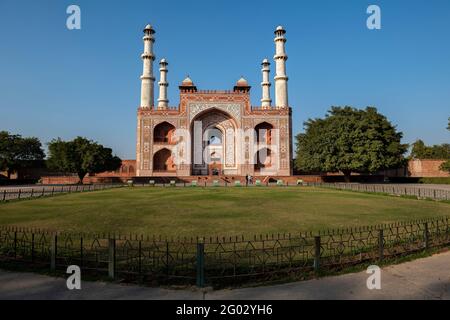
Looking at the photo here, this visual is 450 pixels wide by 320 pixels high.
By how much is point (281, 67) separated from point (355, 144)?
1433cm

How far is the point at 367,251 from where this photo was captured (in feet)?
21.5

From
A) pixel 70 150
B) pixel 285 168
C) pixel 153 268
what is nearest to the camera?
pixel 153 268

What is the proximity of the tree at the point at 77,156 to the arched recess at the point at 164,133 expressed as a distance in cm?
946

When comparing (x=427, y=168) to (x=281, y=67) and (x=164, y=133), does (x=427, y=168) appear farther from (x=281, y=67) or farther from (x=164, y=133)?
(x=164, y=133)

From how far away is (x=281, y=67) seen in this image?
136 ft

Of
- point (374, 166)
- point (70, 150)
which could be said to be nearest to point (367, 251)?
point (374, 166)

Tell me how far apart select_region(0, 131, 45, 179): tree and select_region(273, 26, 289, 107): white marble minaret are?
110ft

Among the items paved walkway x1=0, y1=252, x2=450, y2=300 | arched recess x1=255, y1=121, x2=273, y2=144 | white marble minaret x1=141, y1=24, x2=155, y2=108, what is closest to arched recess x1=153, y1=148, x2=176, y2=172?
white marble minaret x1=141, y1=24, x2=155, y2=108

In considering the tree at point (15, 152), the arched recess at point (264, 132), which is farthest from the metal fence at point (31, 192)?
the arched recess at point (264, 132)

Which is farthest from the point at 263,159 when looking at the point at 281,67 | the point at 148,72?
the point at 148,72

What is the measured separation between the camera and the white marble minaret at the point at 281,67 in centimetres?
4138

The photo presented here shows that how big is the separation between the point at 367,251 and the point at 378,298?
2498 millimetres

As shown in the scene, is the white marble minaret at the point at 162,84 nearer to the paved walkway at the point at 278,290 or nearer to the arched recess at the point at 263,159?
the arched recess at the point at 263,159
